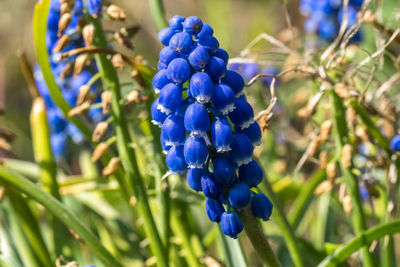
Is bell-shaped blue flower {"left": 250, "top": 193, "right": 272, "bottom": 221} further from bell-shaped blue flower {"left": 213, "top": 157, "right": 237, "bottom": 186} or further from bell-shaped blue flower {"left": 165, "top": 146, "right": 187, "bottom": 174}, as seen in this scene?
bell-shaped blue flower {"left": 165, "top": 146, "right": 187, "bottom": 174}

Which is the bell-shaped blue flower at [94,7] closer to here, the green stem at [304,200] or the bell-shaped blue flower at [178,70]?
the bell-shaped blue flower at [178,70]

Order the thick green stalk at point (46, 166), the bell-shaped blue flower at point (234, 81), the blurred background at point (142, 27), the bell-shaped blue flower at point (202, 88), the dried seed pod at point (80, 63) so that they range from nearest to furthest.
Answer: the bell-shaped blue flower at point (202, 88)
the bell-shaped blue flower at point (234, 81)
the dried seed pod at point (80, 63)
the thick green stalk at point (46, 166)
the blurred background at point (142, 27)

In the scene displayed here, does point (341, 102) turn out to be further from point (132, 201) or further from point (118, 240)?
point (118, 240)

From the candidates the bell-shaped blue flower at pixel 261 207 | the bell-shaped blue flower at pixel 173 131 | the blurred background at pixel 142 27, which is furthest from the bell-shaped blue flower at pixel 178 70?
the blurred background at pixel 142 27

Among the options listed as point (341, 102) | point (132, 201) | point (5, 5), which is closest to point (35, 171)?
point (132, 201)

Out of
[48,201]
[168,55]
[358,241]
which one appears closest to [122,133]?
[48,201]

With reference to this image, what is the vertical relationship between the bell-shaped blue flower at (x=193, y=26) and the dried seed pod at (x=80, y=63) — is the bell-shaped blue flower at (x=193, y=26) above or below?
above

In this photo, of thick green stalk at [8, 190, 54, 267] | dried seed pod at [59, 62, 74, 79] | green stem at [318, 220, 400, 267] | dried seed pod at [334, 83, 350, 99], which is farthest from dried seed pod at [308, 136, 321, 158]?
thick green stalk at [8, 190, 54, 267]
